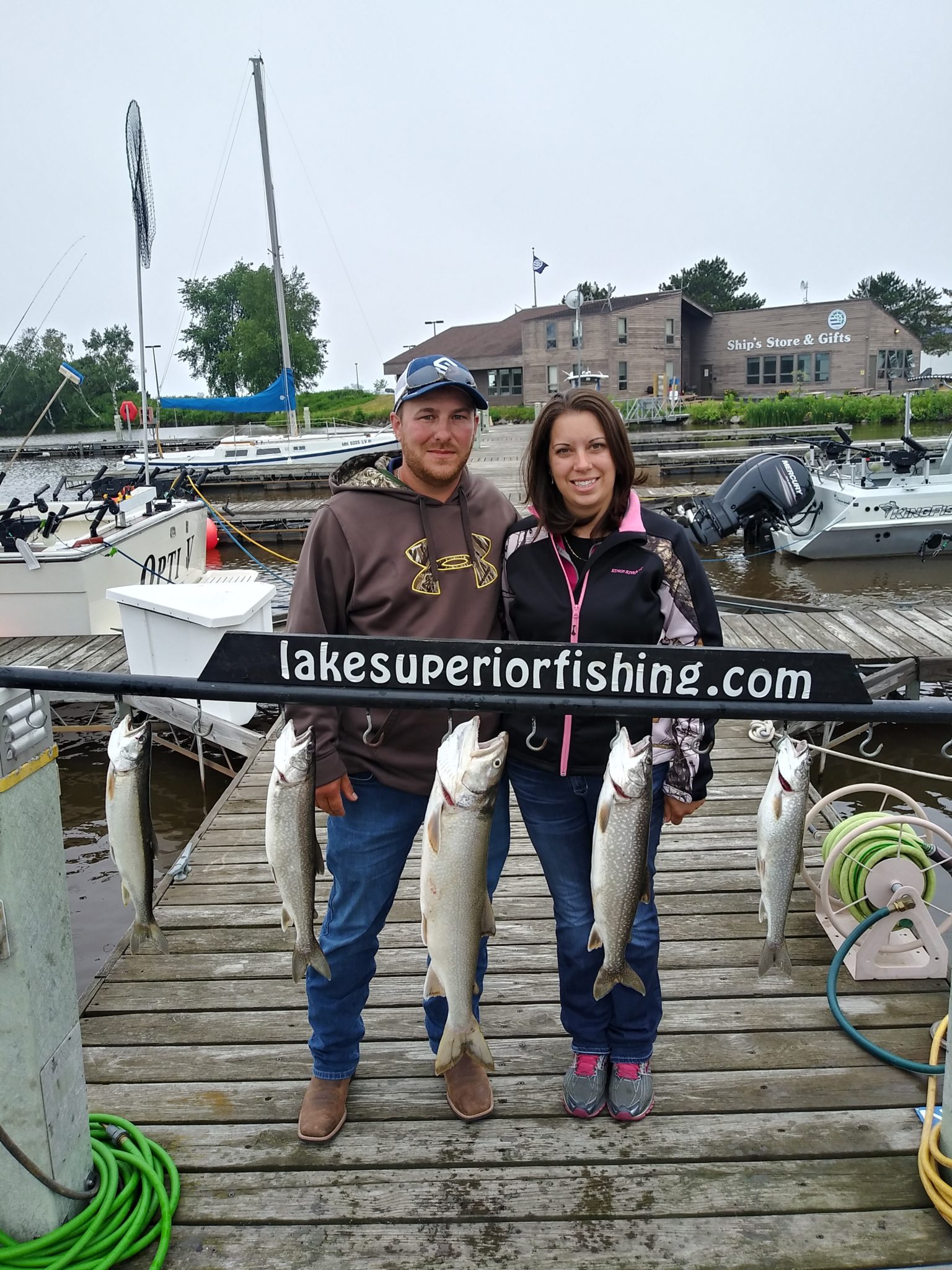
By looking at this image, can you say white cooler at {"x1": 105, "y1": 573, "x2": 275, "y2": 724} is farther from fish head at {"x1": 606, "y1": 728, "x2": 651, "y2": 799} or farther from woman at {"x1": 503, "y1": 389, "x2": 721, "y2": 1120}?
fish head at {"x1": 606, "y1": 728, "x2": 651, "y2": 799}

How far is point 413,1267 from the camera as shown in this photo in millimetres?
2080

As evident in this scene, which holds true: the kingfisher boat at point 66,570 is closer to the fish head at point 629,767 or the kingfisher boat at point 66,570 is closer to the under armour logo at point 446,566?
the under armour logo at point 446,566

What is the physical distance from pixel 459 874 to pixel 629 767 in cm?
49

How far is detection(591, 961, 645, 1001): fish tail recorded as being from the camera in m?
2.28

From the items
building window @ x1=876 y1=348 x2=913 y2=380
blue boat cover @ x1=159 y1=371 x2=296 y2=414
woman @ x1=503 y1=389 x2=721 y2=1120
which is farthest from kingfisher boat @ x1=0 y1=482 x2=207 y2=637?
building window @ x1=876 y1=348 x2=913 y2=380

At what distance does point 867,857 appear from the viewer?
3.36 m

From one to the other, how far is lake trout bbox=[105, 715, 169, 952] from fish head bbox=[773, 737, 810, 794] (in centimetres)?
158

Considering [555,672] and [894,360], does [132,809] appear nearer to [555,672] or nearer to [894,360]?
[555,672]

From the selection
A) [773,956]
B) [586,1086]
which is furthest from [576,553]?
[586,1086]

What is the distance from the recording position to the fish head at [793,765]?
212 cm

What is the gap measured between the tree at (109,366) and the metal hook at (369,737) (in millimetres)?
35679

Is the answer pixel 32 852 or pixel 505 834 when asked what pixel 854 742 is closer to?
pixel 505 834

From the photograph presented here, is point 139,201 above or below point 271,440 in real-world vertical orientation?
above

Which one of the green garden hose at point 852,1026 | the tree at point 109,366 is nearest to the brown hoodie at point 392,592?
the green garden hose at point 852,1026
